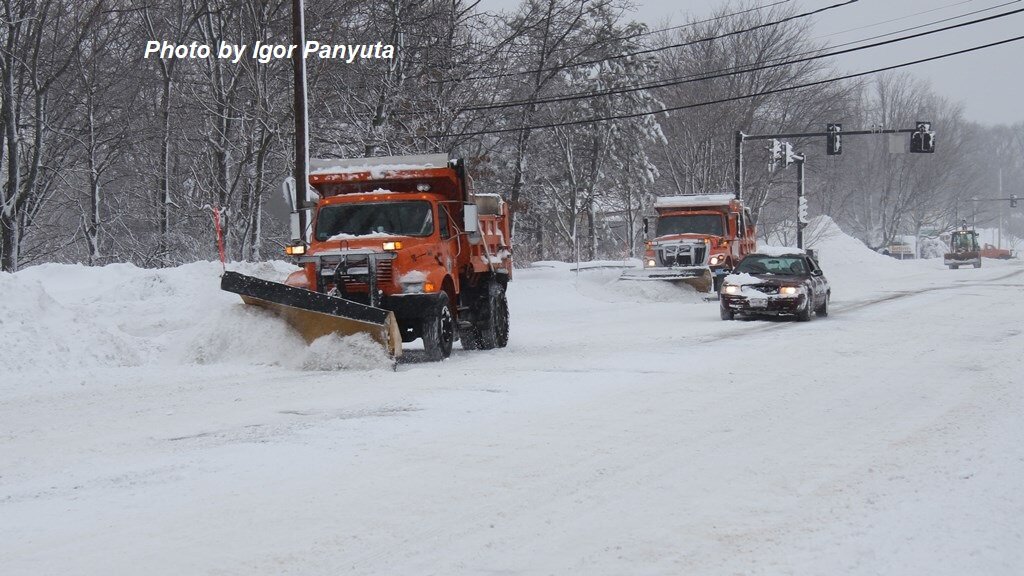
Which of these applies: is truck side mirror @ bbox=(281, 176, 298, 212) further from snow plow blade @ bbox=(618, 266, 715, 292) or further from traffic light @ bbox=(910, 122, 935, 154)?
traffic light @ bbox=(910, 122, 935, 154)

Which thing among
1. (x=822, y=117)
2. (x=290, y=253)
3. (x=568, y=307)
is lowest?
(x=568, y=307)

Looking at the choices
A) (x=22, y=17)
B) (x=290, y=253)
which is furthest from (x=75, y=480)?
(x=22, y=17)

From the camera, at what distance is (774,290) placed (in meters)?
19.8

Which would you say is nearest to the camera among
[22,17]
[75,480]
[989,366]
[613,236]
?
[75,480]

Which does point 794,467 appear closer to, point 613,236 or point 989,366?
point 989,366

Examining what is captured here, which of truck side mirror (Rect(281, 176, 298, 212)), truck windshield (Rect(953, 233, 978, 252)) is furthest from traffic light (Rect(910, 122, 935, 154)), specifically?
truck windshield (Rect(953, 233, 978, 252))

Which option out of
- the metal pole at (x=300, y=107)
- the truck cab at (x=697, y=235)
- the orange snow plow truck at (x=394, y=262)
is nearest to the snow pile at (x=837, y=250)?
the truck cab at (x=697, y=235)

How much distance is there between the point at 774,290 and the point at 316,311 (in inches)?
416

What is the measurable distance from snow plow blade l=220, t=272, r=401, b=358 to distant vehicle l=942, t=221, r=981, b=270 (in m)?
56.9

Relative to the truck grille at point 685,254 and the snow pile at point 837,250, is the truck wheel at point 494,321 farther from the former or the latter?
the snow pile at point 837,250

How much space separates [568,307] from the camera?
88.6ft

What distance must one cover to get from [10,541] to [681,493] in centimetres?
363

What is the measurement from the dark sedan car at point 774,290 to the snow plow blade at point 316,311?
372 inches

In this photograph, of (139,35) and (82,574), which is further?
(139,35)
